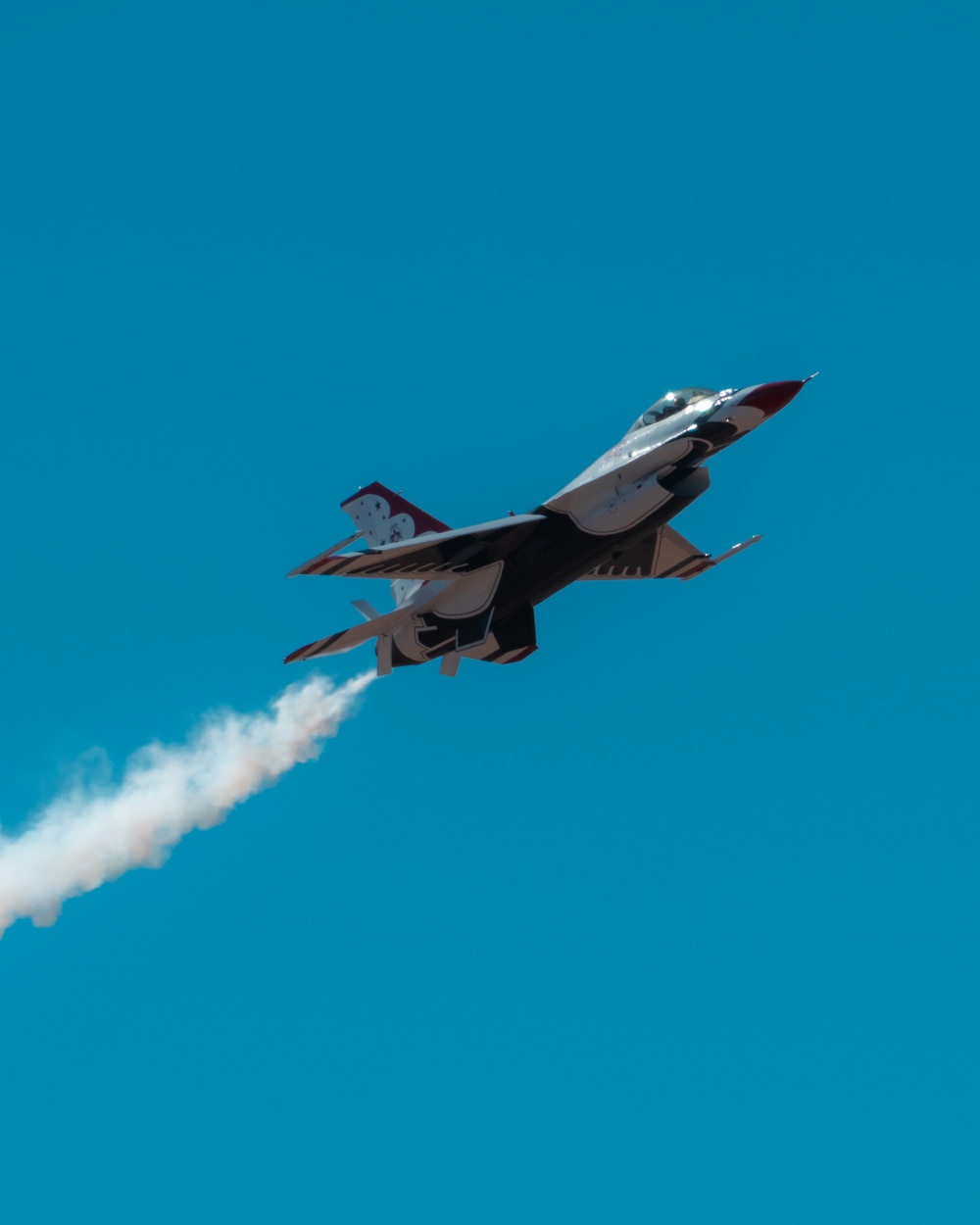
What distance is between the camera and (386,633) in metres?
45.2

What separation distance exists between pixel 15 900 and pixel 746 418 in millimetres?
21177

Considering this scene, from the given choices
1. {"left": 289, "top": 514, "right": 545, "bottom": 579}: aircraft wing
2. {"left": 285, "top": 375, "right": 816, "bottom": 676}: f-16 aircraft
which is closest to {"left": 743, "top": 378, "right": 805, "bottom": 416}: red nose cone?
{"left": 285, "top": 375, "right": 816, "bottom": 676}: f-16 aircraft

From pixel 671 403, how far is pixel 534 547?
433cm

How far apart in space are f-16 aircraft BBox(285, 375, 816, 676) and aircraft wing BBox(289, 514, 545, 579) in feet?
0.07

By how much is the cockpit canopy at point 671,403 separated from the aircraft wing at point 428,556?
10.7 ft

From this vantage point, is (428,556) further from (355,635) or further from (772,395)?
(772,395)

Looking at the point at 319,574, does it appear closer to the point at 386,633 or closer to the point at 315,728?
the point at 386,633

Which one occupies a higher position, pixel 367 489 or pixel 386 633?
pixel 367 489

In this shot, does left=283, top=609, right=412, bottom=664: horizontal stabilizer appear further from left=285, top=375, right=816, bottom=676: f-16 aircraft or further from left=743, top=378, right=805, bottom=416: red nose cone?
left=743, top=378, right=805, bottom=416: red nose cone

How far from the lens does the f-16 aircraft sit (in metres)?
42.7

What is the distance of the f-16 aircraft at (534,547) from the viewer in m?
42.7

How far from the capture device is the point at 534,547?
142 ft

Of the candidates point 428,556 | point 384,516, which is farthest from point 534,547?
point 384,516

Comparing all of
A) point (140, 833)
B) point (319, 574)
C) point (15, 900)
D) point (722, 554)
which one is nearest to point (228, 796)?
point (140, 833)
